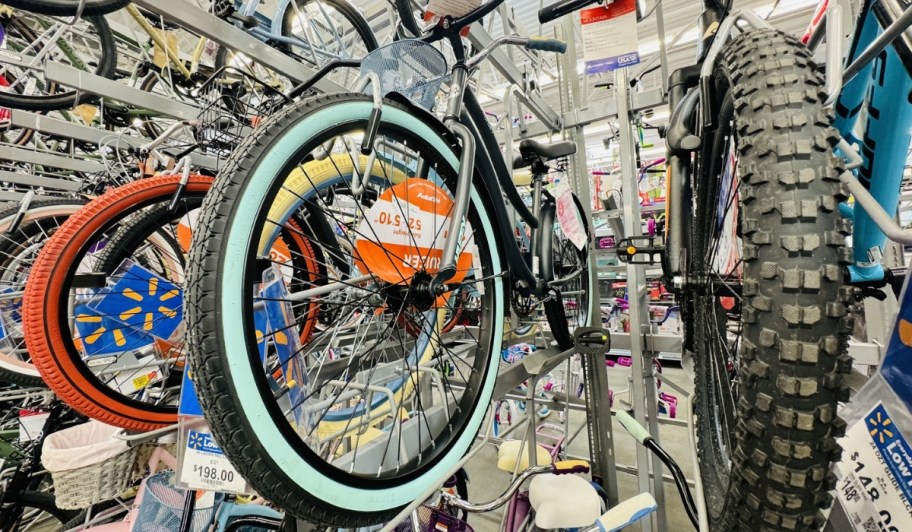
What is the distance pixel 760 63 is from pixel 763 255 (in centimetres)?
28

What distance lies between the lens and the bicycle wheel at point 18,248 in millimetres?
1352

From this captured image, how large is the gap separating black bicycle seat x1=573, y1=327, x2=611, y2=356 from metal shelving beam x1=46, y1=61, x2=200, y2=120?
160cm

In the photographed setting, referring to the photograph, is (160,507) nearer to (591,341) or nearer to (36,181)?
(591,341)

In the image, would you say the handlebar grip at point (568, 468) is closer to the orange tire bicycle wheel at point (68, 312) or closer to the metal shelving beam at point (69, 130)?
the orange tire bicycle wheel at point (68, 312)

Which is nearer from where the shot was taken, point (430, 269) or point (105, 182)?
point (430, 269)

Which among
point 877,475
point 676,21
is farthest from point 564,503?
point 676,21

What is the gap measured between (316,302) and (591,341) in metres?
1.11

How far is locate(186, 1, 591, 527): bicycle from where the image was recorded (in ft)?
1.40

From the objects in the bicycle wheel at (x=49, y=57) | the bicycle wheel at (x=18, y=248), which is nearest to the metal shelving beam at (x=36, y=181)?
the bicycle wheel at (x=49, y=57)

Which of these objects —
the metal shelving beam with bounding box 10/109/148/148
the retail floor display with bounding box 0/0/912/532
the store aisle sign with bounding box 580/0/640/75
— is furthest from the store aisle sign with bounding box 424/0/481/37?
the metal shelving beam with bounding box 10/109/148/148

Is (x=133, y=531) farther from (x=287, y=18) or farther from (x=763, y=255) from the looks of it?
(x=287, y=18)

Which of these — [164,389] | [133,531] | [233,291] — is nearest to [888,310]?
[233,291]

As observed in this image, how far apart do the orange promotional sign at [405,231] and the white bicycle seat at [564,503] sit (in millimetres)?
691

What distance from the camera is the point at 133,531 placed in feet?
3.53
